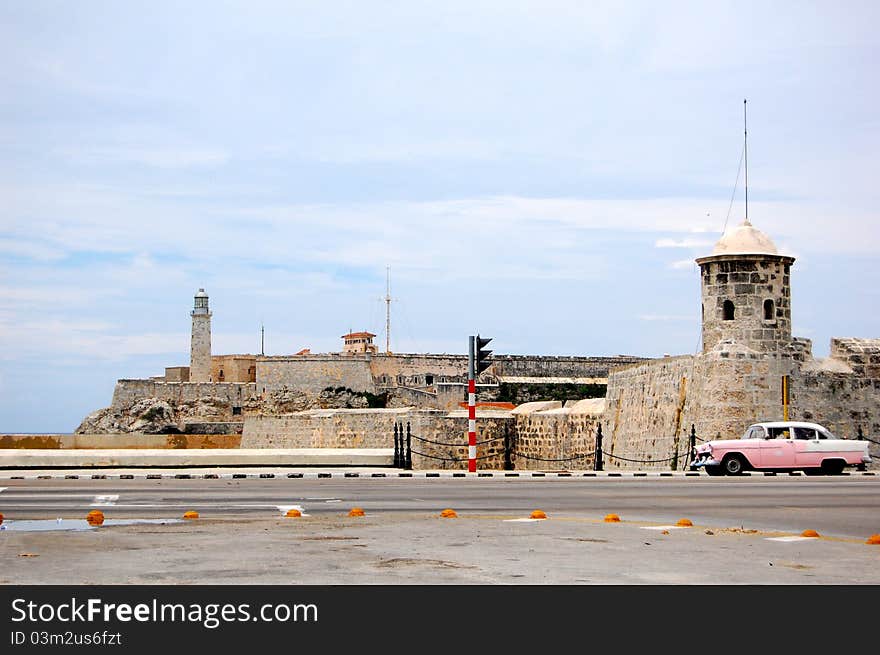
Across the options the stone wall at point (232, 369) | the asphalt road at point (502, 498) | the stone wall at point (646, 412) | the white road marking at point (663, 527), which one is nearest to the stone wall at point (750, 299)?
the stone wall at point (646, 412)

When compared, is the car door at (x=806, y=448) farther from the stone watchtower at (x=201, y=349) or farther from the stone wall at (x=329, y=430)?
the stone watchtower at (x=201, y=349)

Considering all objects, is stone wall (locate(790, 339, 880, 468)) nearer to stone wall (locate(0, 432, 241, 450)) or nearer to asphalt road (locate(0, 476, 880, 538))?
asphalt road (locate(0, 476, 880, 538))

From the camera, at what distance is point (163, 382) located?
103812mm

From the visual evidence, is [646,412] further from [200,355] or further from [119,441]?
[200,355]

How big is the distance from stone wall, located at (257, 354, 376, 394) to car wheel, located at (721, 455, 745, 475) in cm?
7270

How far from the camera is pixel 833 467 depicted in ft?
84.2

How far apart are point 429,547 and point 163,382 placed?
3769 inches

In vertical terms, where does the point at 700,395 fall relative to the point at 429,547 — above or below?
above

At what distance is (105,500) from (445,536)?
745cm

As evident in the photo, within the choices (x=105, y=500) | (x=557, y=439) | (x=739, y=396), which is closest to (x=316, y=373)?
(x=557, y=439)
